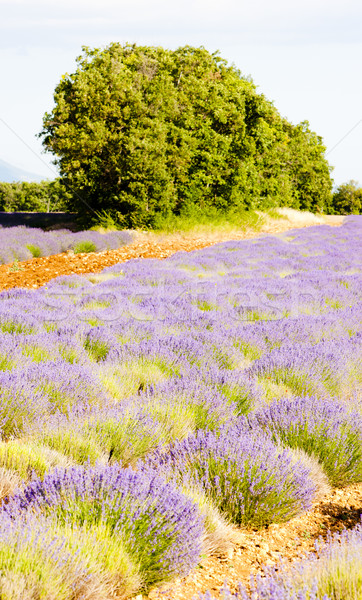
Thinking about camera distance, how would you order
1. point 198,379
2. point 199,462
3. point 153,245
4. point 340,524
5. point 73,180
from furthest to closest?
point 73,180
point 153,245
point 198,379
point 199,462
point 340,524

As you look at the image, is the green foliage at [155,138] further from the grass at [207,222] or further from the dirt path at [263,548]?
the dirt path at [263,548]

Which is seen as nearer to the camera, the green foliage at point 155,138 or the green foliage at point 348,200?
the green foliage at point 155,138

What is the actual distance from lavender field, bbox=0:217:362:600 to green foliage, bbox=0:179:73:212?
58012 millimetres

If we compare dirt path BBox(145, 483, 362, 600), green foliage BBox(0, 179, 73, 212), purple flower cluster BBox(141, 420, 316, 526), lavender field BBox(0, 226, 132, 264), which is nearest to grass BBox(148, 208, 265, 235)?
lavender field BBox(0, 226, 132, 264)

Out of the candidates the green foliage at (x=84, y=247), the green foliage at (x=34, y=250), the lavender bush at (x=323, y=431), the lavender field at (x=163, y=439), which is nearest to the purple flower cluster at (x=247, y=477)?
the lavender field at (x=163, y=439)

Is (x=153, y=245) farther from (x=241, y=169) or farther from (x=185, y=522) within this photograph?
(x=185, y=522)

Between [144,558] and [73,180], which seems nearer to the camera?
[144,558]

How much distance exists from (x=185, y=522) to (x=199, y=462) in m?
0.57

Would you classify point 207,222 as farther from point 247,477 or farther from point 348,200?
point 348,200

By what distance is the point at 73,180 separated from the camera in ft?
58.7

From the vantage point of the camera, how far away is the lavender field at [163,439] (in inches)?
67.2

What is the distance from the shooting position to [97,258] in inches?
454

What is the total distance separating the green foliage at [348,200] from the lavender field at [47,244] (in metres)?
58.7

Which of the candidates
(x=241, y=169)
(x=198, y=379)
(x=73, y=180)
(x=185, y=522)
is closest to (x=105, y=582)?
(x=185, y=522)
